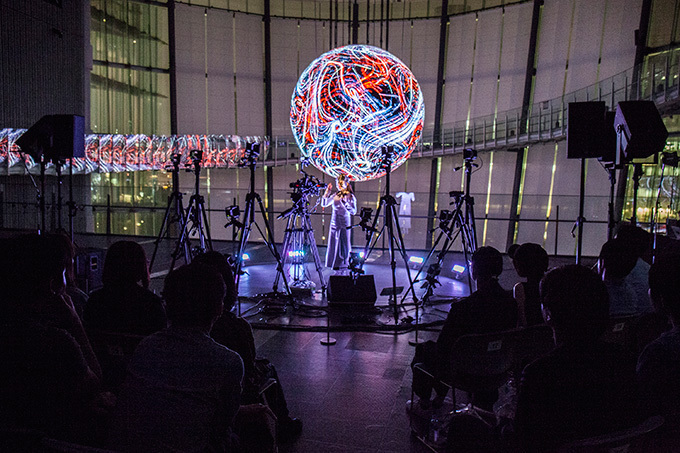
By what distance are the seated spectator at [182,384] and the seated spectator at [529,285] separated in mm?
1951

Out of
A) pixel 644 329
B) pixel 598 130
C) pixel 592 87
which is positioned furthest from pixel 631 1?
pixel 644 329

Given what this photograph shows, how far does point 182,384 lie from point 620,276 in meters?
2.52

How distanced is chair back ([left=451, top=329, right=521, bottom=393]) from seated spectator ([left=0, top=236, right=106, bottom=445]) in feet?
5.20

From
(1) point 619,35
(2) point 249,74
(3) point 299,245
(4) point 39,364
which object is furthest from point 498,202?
(4) point 39,364

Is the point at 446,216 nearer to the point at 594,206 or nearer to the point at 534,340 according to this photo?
the point at 534,340

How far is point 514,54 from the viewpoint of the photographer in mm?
11016

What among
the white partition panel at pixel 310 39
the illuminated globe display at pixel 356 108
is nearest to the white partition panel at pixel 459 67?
the white partition panel at pixel 310 39

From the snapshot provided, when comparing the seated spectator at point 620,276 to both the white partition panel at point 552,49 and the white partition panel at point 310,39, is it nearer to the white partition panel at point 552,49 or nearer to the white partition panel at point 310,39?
the white partition panel at point 552,49

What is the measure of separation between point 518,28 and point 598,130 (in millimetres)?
8109

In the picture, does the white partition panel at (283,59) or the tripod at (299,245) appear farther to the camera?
the white partition panel at (283,59)

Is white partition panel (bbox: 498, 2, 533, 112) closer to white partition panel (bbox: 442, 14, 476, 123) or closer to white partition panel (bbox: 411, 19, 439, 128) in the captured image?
white partition panel (bbox: 442, 14, 476, 123)

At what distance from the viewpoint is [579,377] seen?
1.39 meters

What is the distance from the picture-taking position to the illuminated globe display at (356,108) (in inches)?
237

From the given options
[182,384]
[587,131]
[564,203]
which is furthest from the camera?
[564,203]
